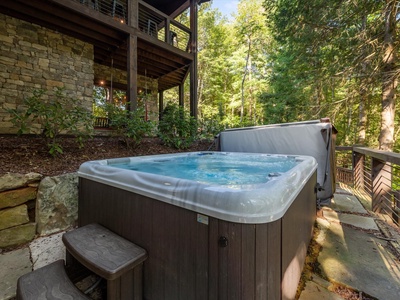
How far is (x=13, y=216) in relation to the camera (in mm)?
1949

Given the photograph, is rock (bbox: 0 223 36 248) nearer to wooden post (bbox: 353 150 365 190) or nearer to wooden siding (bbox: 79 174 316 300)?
wooden siding (bbox: 79 174 316 300)

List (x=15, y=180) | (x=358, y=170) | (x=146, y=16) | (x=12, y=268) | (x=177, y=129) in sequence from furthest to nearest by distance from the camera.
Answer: (x=146, y=16) < (x=177, y=129) < (x=358, y=170) < (x=15, y=180) < (x=12, y=268)

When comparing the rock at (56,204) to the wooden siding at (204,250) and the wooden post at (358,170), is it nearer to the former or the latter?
the wooden siding at (204,250)

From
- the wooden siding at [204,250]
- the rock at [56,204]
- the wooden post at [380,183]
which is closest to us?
the wooden siding at [204,250]

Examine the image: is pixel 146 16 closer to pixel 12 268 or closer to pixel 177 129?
pixel 177 129

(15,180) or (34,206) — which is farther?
(34,206)

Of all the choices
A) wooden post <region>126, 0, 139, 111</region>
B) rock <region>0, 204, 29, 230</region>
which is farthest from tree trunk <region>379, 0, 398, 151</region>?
rock <region>0, 204, 29, 230</region>

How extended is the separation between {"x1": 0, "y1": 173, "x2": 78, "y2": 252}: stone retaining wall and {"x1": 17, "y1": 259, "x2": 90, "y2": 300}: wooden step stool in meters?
1.09

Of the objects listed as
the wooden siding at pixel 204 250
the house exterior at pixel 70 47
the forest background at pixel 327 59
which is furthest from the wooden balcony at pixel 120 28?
the wooden siding at pixel 204 250

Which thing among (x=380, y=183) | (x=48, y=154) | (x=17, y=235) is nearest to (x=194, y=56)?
(x=48, y=154)

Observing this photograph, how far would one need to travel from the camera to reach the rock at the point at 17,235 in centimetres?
188

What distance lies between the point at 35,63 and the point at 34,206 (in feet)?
14.2

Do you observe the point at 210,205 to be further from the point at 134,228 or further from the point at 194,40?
the point at 194,40

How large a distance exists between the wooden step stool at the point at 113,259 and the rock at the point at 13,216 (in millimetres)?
1092
